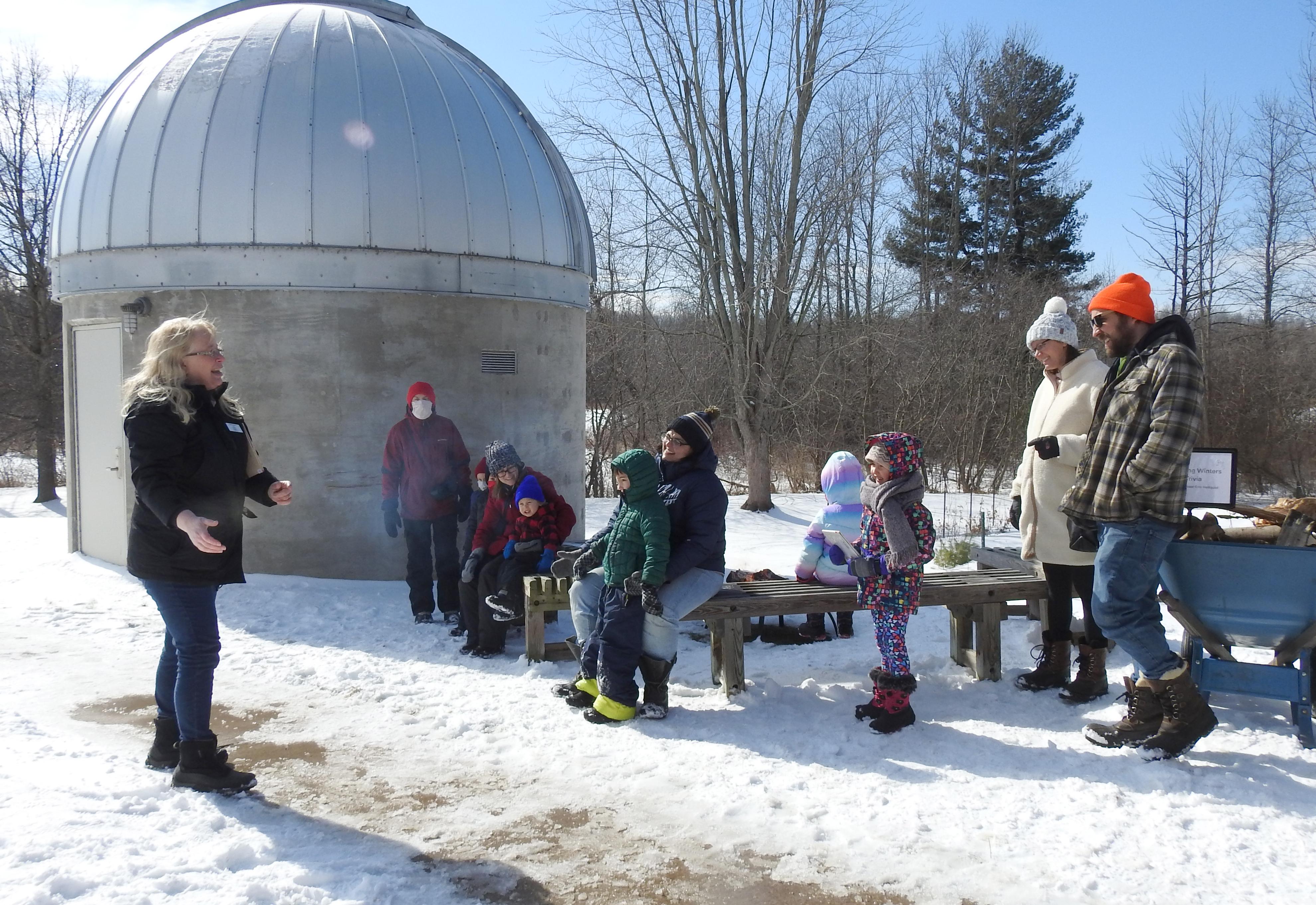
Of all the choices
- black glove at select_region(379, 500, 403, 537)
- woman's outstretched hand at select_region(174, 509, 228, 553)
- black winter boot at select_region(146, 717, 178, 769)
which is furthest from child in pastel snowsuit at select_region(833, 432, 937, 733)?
black glove at select_region(379, 500, 403, 537)

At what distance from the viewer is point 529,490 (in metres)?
6.57

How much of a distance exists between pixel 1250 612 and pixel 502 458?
4523 millimetres

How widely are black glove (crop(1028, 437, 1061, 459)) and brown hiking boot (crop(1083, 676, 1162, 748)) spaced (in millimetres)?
1140

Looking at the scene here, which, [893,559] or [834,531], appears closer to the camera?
[893,559]

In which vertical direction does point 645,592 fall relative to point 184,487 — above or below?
below

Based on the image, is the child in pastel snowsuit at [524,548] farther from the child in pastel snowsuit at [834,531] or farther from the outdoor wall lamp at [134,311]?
the outdoor wall lamp at [134,311]

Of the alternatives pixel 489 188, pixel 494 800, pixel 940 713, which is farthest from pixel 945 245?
pixel 494 800

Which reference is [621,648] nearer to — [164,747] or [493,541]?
[493,541]

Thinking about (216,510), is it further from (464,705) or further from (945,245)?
(945,245)

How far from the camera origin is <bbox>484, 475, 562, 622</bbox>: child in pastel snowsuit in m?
6.23

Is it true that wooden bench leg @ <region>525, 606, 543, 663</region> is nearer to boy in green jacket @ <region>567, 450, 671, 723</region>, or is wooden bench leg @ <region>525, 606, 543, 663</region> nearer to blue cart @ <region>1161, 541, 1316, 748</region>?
boy in green jacket @ <region>567, 450, 671, 723</region>

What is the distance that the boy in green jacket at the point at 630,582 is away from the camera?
4.85 meters

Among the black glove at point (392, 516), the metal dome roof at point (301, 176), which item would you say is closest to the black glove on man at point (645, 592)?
the black glove at point (392, 516)

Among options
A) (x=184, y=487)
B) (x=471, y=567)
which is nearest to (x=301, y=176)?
(x=471, y=567)
